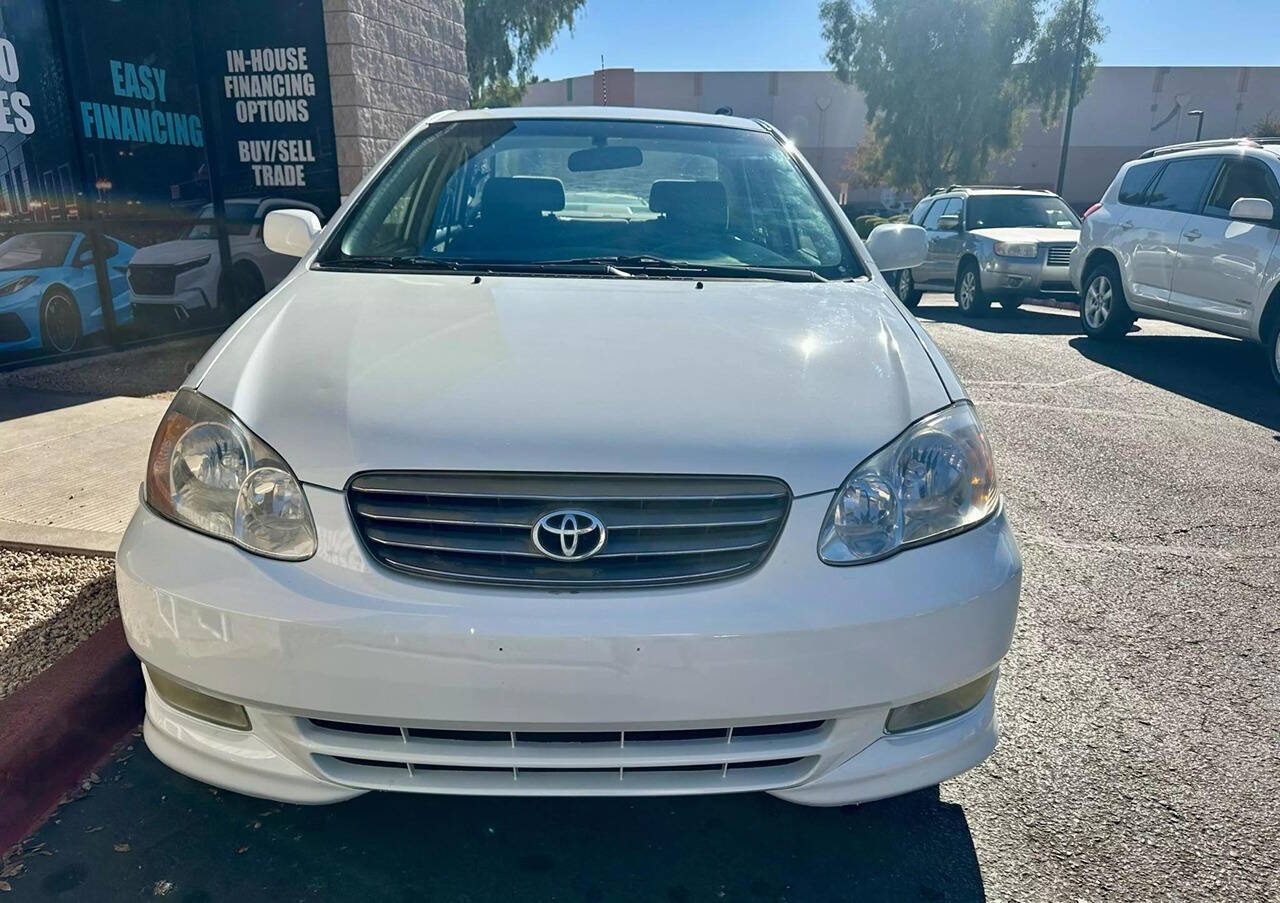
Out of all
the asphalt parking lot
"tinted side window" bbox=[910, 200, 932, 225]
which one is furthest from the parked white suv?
the asphalt parking lot

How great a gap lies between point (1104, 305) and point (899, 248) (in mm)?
7513

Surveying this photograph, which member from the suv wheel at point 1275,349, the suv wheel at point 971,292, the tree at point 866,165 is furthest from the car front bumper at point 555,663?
the tree at point 866,165

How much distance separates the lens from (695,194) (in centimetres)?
338

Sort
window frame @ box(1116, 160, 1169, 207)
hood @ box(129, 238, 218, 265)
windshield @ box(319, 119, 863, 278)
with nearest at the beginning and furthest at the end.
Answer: windshield @ box(319, 119, 863, 278)
hood @ box(129, 238, 218, 265)
window frame @ box(1116, 160, 1169, 207)

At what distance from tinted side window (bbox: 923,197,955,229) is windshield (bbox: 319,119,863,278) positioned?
11495 millimetres

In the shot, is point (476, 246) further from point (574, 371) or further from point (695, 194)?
point (574, 371)

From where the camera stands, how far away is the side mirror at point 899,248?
Result: 349 cm

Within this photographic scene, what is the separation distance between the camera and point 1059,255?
12.3 metres

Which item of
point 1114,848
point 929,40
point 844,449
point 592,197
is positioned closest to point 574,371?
point 844,449

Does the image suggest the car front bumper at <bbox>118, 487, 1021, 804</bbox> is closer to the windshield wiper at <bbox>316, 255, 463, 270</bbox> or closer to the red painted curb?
the red painted curb

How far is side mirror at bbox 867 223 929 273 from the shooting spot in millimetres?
3486

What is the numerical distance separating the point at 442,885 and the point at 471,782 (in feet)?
1.30

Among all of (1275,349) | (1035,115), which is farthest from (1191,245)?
(1035,115)

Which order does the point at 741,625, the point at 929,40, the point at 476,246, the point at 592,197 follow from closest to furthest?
the point at 741,625, the point at 476,246, the point at 592,197, the point at 929,40
